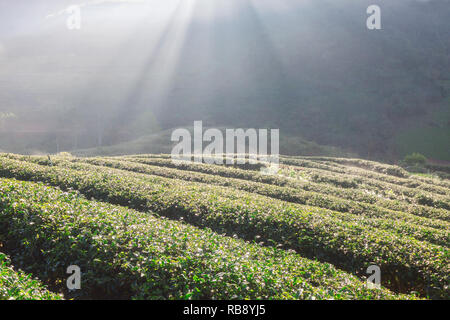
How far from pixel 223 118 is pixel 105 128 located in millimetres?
30992

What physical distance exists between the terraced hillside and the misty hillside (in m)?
51.3

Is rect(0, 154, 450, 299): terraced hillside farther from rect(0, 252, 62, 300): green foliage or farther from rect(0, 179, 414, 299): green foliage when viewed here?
rect(0, 252, 62, 300): green foliage

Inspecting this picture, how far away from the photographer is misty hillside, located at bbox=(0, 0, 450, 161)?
70.8 metres

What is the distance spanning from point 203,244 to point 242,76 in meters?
99.7

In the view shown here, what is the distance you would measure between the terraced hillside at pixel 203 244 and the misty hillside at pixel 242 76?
168 feet

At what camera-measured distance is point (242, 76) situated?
339 ft

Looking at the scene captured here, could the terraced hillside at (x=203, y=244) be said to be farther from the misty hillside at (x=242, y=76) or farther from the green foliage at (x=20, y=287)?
the misty hillside at (x=242, y=76)

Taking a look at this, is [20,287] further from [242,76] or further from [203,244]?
[242,76]

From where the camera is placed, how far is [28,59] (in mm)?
102438

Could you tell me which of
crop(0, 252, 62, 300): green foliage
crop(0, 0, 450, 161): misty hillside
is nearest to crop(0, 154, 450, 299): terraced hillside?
crop(0, 252, 62, 300): green foliage

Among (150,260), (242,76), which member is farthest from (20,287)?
(242,76)

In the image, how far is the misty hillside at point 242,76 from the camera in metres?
70.8

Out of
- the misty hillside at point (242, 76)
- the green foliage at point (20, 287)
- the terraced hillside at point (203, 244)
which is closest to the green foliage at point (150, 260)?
the terraced hillside at point (203, 244)

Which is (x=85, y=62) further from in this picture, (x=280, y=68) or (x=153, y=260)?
(x=153, y=260)
